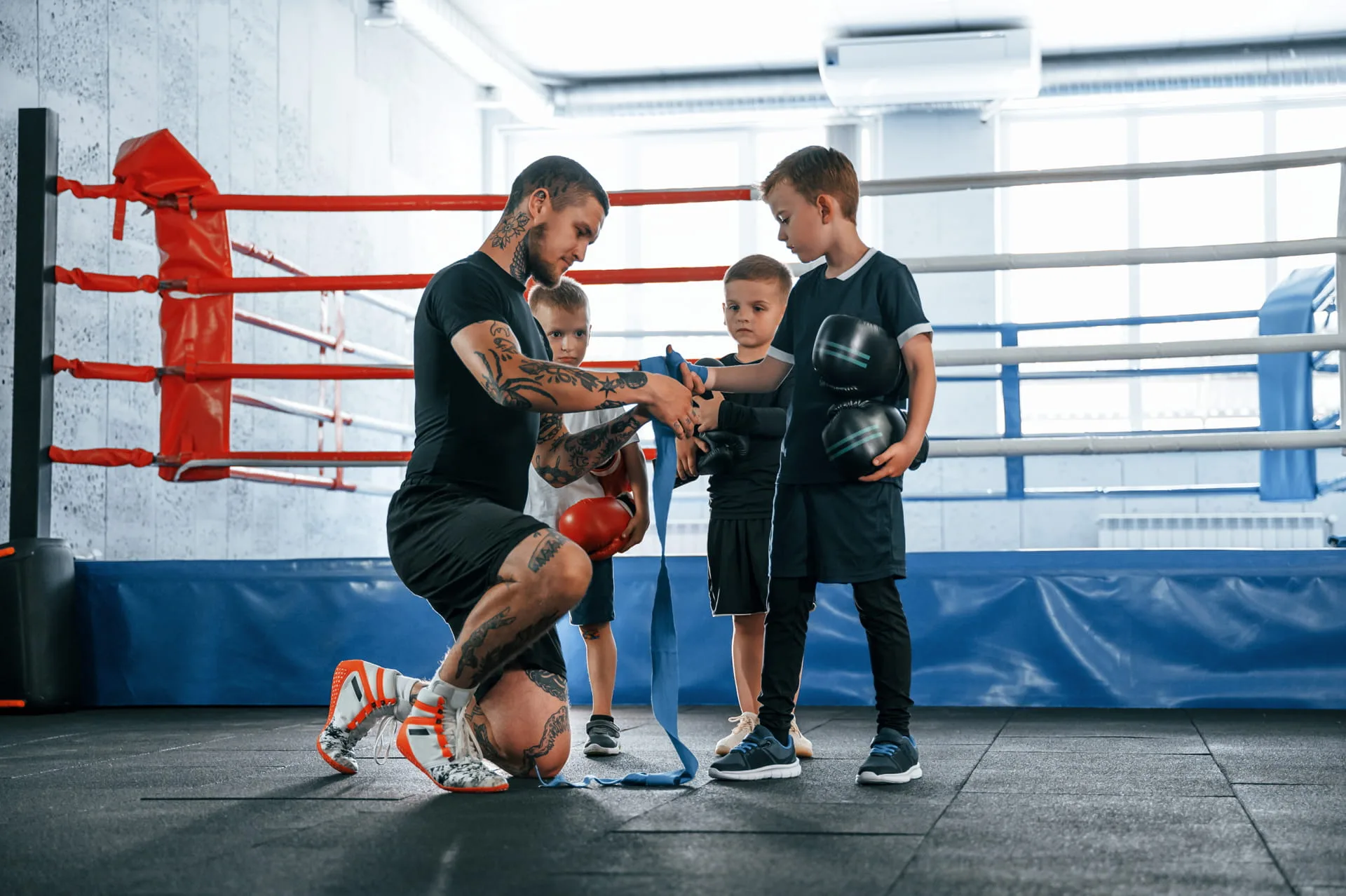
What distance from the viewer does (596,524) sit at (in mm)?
2346

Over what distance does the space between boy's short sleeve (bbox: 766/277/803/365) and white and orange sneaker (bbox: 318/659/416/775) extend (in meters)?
0.83

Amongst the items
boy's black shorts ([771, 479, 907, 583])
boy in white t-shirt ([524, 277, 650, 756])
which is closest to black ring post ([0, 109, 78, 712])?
boy in white t-shirt ([524, 277, 650, 756])

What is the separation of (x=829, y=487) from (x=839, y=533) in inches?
3.2

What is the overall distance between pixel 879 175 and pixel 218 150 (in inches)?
176

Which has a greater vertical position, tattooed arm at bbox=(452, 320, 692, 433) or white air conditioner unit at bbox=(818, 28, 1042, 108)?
white air conditioner unit at bbox=(818, 28, 1042, 108)

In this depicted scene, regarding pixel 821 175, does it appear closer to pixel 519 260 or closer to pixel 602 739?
pixel 519 260

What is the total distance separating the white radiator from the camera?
24.8 ft

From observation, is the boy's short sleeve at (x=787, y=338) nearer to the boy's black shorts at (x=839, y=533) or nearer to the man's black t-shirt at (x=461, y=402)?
the boy's black shorts at (x=839, y=533)

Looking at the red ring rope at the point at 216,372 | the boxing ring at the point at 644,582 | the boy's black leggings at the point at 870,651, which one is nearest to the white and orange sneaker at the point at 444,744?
the boy's black leggings at the point at 870,651

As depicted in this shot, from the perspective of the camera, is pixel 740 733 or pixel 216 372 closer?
pixel 740 733

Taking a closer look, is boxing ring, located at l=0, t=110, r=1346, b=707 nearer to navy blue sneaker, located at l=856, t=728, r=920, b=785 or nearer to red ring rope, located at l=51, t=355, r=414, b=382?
red ring rope, located at l=51, t=355, r=414, b=382

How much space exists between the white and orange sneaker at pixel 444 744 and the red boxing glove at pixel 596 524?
1.69 ft

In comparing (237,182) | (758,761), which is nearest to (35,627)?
(758,761)

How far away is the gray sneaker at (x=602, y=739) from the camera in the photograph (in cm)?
237
